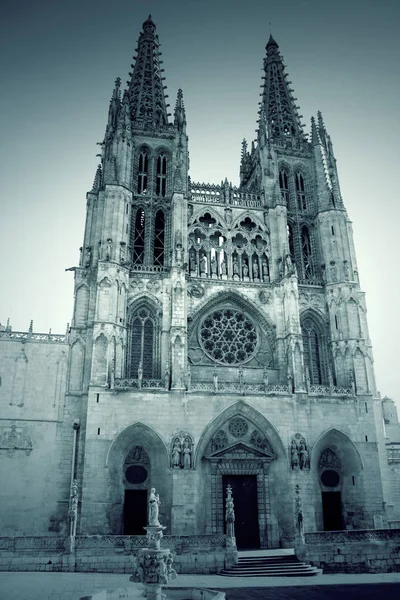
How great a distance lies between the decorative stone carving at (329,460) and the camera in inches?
1054

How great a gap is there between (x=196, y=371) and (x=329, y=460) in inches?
336

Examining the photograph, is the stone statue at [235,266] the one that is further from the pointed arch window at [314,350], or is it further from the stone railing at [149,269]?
the pointed arch window at [314,350]

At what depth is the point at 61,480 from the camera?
24484 millimetres

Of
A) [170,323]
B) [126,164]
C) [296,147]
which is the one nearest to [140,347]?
[170,323]

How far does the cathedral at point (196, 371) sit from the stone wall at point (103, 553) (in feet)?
9.59

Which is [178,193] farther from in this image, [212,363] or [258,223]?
[212,363]

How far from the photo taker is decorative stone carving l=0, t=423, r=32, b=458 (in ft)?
81.3

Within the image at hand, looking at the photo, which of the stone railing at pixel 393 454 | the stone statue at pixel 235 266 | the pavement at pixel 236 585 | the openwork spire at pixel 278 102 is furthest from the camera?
the openwork spire at pixel 278 102

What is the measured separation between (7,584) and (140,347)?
589 inches

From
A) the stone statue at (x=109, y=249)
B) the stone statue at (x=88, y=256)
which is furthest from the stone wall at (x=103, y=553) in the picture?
the stone statue at (x=88, y=256)

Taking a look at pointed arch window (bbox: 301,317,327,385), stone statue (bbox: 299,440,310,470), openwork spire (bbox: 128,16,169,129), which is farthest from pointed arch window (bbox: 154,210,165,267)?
stone statue (bbox: 299,440,310,470)

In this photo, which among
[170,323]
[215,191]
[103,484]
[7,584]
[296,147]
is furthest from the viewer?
[296,147]

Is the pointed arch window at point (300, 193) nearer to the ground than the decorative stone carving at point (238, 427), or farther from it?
farther from it

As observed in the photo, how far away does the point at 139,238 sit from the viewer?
3133cm
